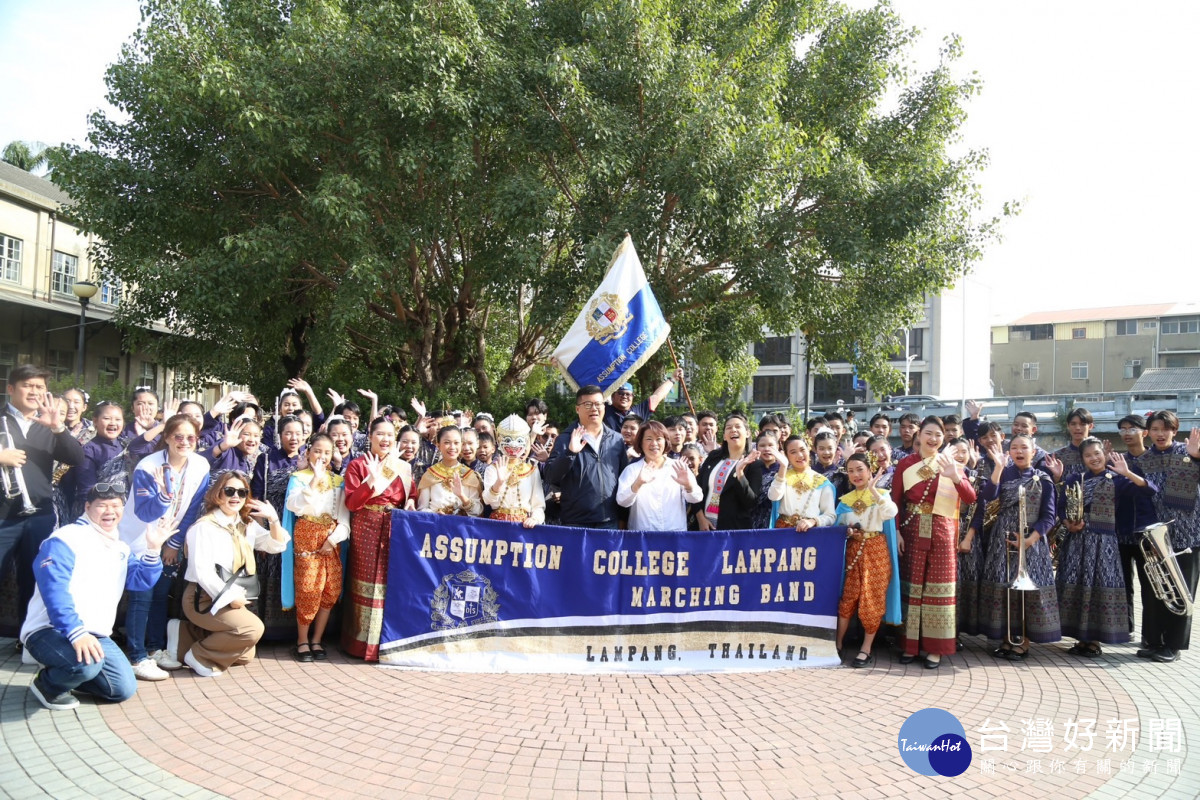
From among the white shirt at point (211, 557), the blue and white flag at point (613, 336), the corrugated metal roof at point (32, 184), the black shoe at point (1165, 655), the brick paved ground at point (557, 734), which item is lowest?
the brick paved ground at point (557, 734)

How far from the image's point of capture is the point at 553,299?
43.2 feet

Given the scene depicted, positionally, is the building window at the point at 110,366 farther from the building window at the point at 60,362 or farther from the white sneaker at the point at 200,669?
the white sneaker at the point at 200,669

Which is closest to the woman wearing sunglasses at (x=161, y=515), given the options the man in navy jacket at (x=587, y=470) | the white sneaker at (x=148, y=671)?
the white sneaker at (x=148, y=671)

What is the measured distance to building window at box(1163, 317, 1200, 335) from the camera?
54.5 m

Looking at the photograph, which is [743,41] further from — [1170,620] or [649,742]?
[649,742]

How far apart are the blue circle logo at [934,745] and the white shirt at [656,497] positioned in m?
2.22

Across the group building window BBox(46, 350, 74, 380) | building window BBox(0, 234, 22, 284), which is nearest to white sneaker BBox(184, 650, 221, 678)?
building window BBox(46, 350, 74, 380)

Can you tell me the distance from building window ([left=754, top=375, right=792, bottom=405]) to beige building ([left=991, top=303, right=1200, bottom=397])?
16.1 metres

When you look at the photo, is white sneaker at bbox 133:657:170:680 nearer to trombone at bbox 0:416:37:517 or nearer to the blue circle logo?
trombone at bbox 0:416:37:517

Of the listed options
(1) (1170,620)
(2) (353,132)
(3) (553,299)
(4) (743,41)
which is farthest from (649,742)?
(4) (743,41)

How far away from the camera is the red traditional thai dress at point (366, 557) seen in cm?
602

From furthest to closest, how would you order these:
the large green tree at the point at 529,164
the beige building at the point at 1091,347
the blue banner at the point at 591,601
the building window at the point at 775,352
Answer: the building window at the point at 775,352, the beige building at the point at 1091,347, the large green tree at the point at 529,164, the blue banner at the point at 591,601

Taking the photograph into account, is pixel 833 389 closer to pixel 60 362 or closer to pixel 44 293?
pixel 60 362

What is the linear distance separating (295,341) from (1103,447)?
1762 centimetres
